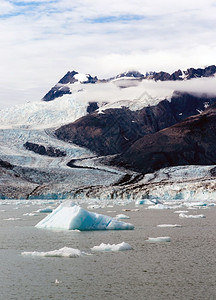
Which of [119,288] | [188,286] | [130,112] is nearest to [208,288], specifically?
[188,286]

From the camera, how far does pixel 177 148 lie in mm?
152250

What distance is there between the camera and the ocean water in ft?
37.5

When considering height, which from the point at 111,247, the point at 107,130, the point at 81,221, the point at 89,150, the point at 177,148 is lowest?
the point at 107,130

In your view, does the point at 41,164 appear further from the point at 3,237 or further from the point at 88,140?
the point at 3,237

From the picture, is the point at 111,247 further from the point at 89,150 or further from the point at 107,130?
the point at 107,130

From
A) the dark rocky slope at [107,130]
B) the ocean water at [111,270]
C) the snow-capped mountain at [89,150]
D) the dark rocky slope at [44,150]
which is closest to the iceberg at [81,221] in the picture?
the ocean water at [111,270]

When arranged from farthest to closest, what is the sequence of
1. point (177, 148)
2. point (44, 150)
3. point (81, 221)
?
1. point (44, 150)
2. point (177, 148)
3. point (81, 221)

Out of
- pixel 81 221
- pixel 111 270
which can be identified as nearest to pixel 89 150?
pixel 81 221

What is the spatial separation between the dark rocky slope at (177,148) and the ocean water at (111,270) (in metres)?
115

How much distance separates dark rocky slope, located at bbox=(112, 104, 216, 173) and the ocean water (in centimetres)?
11501

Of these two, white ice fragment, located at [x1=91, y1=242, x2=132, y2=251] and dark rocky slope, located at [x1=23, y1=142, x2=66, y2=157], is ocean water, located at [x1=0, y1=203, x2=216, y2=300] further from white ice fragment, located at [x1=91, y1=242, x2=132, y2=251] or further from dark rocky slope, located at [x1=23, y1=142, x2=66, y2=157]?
dark rocky slope, located at [x1=23, y1=142, x2=66, y2=157]

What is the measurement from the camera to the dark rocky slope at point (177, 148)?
142 meters

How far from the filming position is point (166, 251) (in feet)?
56.6

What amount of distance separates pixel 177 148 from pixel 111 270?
140261 millimetres
